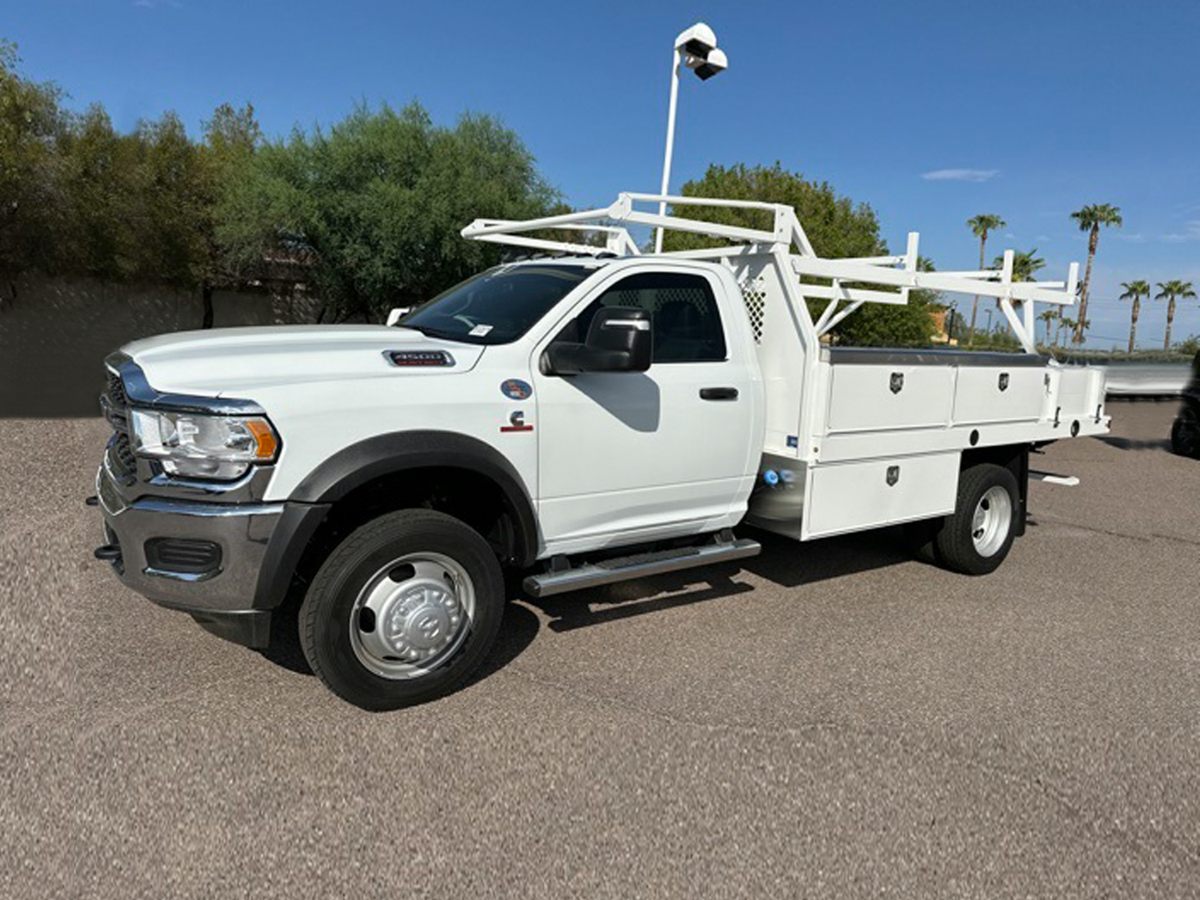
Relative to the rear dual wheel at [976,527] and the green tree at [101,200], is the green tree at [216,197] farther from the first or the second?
the rear dual wheel at [976,527]

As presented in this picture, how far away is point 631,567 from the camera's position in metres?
4.13

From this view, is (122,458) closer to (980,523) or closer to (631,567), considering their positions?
(631,567)

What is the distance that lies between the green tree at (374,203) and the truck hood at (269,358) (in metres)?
12.7

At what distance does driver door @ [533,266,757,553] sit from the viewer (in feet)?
12.7

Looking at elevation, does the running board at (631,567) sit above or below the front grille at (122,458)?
below

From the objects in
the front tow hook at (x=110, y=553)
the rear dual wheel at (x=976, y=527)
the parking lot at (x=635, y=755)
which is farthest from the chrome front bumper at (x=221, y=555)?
the rear dual wheel at (x=976, y=527)

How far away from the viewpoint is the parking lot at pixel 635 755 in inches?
103

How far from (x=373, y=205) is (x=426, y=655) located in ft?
45.8

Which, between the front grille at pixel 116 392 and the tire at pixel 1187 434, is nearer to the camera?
the front grille at pixel 116 392

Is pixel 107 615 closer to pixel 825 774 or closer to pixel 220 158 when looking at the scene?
pixel 825 774

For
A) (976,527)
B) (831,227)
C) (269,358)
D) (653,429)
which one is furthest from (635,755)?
(831,227)

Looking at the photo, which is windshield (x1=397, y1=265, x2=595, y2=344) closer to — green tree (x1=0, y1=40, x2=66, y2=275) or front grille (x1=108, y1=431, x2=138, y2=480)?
front grille (x1=108, y1=431, x2=138, y2=480)

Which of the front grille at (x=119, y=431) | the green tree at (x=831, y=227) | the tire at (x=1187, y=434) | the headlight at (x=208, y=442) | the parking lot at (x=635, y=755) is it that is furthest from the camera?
the green tree at (x=831, y=227)

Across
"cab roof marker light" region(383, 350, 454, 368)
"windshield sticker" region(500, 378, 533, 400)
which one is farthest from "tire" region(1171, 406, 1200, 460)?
"cab roof marker light" region(383, 350, 454, 368)
